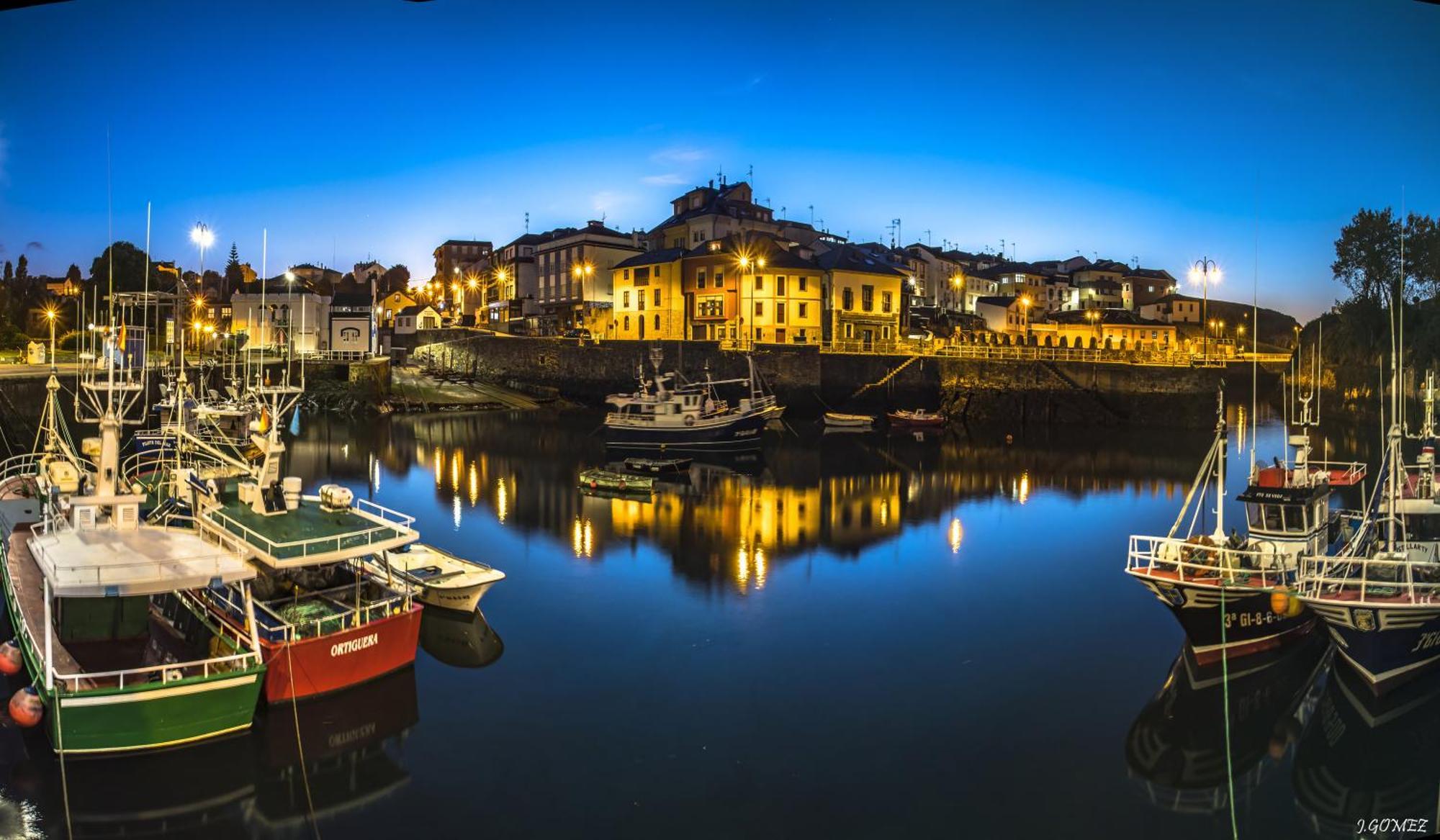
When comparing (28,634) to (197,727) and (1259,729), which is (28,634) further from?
(1259,729)

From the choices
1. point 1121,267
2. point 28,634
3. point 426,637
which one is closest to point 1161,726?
point 426,637

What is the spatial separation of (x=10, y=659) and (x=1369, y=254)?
47.1 m

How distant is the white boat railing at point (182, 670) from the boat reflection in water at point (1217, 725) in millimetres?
8153

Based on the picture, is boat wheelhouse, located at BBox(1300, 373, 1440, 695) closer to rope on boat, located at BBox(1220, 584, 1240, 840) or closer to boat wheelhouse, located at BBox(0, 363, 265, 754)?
rope on boat, located at BBox(1220, 584, 1240, 840)

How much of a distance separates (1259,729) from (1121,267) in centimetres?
7788

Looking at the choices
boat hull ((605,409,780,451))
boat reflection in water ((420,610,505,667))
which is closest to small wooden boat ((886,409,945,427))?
boat hull ((605,409,780,451))

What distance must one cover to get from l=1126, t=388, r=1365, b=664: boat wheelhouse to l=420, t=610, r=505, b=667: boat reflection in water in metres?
7.56

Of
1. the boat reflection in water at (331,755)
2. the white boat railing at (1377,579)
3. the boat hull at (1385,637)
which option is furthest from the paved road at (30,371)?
the boat hull at (1385,637)

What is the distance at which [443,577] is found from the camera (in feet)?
38.9

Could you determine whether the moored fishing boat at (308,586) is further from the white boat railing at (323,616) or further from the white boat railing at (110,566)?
the white boat railing at (110,566)

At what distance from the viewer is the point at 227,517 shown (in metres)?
10.0

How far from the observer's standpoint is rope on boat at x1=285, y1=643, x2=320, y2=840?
727 cm

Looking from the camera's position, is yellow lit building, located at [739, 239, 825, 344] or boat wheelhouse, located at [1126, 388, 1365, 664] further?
yellow lit building, located at [739, 239, 825, 344]

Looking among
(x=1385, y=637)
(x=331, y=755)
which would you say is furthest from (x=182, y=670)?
(x=1385, y=637)
